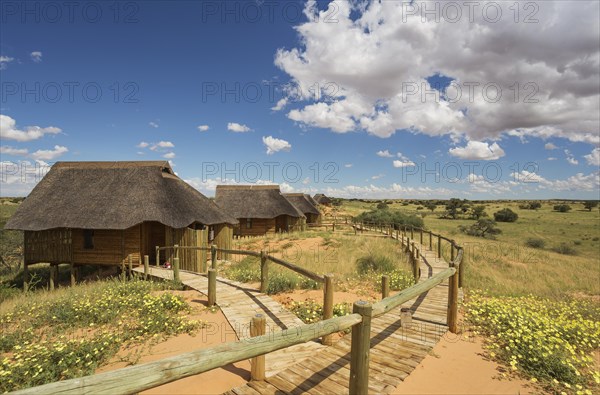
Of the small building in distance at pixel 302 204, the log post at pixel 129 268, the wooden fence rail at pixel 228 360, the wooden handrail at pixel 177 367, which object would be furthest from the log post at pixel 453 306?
the small building in distance at pixel 302 204

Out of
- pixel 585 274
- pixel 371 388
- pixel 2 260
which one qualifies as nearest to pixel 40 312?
pixel 371 388

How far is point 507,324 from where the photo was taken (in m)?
5.82

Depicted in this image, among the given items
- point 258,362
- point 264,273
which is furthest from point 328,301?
point 264,273

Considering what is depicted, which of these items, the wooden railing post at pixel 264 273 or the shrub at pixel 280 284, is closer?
the wooden railing post at pixel 264 273

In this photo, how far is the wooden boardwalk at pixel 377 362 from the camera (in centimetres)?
384

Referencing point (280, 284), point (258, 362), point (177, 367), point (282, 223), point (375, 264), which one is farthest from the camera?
point (282, 223)

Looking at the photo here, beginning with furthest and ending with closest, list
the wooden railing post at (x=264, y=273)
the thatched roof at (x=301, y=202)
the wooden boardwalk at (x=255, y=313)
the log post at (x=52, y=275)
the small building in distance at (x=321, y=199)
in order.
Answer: the small building in distance at (x=321, y=199) < the thatched roof at (x=301, y=202) < the log post at (x=52, y=275) < the wooden railing post at (x=264, y=273) < the wooden boardwalk at (x=255, y=313)

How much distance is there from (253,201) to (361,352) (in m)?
27.5

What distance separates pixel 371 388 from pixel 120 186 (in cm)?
1659

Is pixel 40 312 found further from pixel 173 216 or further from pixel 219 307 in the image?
pixel 173 216

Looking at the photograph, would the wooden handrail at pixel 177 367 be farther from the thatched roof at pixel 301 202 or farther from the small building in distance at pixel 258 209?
the thatched roof at pixel 301 202

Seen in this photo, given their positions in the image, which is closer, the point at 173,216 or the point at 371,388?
the point at 371,388

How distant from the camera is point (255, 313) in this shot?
685cm

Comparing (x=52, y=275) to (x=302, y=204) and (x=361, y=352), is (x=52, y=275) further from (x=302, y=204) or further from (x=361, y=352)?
A: (x=302, y=204)
